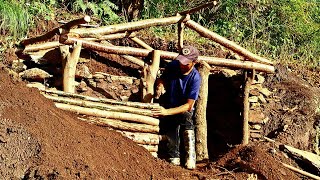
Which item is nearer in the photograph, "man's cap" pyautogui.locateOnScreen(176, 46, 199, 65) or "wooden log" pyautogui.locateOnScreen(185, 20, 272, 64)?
"man's cap" pyautogui.locateOnScreen(176, 46, 199, 65)

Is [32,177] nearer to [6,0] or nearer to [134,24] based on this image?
[134,24]

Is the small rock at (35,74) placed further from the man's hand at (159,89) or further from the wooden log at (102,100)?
the man's hand at (159,89)

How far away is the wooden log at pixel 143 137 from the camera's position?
21.0 ft

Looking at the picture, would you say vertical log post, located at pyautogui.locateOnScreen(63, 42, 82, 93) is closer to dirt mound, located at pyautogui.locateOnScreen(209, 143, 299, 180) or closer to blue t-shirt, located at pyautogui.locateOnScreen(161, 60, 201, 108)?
blue t-shirt, located at pyautogui.locateOnScreen(161, 60, 201, 108)

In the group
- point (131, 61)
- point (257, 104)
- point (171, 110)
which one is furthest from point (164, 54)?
point (257, 104)

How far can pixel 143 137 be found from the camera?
6.53 m

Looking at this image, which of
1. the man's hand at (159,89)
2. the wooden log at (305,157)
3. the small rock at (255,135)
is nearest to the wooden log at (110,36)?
the man's hand at (159,89)

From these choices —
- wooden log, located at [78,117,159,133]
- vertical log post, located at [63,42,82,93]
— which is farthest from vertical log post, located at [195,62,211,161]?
vertical log post, located at [63,42,82,93]

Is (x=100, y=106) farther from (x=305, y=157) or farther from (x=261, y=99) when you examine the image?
(x=261, y=99)

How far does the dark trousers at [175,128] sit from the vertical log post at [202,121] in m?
0.59

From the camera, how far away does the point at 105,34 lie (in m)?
7.69

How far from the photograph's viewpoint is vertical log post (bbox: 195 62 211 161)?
7426 millimetres

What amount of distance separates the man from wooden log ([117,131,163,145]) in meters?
0.23

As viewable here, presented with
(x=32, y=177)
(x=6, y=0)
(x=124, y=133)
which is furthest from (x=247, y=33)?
(x=32, y=177)
